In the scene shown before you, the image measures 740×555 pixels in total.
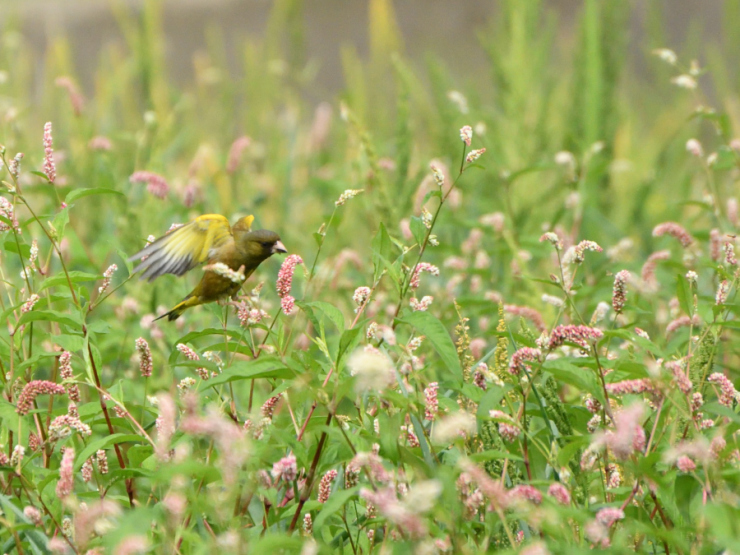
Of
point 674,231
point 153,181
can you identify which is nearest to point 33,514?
point 153,181

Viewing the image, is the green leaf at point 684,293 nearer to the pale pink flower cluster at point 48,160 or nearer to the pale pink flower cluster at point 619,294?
the pale pink flower cluster at point 619,294

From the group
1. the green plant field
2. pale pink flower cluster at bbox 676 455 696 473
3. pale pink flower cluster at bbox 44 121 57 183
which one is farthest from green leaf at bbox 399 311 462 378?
pale pink flower cluster at bbox 44 121 57 183

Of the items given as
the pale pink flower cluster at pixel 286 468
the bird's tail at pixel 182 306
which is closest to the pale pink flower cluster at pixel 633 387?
the pale pink flower cluster at pixel 286 468

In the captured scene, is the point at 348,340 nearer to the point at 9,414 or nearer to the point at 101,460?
the point at 101,460

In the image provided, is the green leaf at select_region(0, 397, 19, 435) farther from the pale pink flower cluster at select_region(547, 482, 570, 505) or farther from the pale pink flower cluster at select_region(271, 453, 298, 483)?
the pale pink flower cluster at select_region(547, 482, 570, 505)

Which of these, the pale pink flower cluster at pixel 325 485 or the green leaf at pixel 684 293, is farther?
the green leaf at pixel 684 293

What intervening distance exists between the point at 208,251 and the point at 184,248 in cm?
13

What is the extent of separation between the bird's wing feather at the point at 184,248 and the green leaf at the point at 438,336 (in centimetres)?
72

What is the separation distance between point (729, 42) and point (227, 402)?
12.4 ft

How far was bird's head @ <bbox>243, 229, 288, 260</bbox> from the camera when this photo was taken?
7.32 ft

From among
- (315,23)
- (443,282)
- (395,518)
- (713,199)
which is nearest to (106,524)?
(395,518)

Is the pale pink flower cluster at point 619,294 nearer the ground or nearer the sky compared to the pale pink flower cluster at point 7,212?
nearer the ground

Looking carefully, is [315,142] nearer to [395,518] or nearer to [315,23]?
[395,518]

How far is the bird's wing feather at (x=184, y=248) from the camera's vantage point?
1.99 meters
